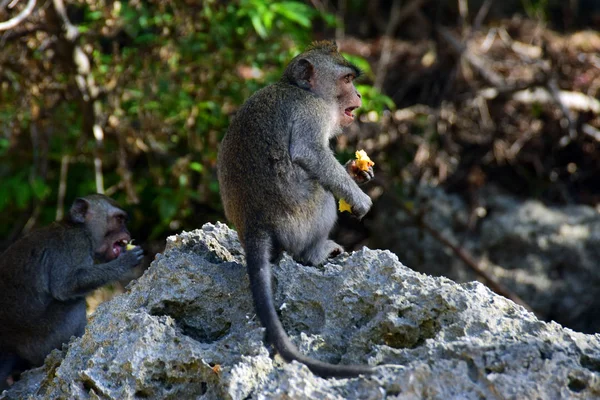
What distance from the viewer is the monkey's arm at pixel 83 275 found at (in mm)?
6012

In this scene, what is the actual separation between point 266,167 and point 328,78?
39.5 inches

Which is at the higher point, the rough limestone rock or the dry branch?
the rough limestone rock

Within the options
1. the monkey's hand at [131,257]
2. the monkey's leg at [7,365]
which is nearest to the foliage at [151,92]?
the monkey's hand at [131,257]

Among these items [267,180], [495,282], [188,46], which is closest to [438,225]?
[495,282]

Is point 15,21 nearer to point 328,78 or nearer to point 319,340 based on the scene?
point 328,78

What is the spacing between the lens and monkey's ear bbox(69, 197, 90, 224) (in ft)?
21.1

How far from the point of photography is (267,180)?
14.9 ft

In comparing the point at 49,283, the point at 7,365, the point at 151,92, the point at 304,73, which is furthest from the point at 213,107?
the point at 7,365

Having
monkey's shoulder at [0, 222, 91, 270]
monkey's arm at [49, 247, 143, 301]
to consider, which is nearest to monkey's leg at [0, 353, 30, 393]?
monkey's arm at [49, 247, 143, 301]

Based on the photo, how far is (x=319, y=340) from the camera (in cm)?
373

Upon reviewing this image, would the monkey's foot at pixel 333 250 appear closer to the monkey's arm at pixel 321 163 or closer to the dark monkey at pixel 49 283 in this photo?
the monkey's arm at pixel 321 163

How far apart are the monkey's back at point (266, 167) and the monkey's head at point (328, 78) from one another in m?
0.37

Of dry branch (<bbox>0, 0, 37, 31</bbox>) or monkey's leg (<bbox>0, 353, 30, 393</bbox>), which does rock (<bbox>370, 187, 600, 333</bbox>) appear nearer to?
dry branch (<bbox>0, 0, 37, 31</bbox>)

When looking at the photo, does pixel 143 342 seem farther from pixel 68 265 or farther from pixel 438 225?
pixel 438 225
